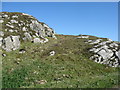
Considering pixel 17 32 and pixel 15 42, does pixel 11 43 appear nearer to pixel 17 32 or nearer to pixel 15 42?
pixel 15 42

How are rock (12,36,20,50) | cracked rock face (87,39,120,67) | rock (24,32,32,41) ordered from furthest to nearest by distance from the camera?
rock (24,32,32,41), rock (12,36,20,50), cracked rock face (87,39,120,67)

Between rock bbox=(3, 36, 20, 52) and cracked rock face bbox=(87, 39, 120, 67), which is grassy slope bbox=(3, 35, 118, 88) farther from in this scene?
rock bbox=(3, 36, 20, 52)

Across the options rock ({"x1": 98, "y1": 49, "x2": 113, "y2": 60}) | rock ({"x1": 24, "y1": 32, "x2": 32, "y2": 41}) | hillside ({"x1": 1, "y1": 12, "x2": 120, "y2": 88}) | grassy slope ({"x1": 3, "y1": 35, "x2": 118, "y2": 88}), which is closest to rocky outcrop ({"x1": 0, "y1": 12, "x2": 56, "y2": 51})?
rock ({"x1": 24, "y1": 32, "x2": 32, "y2": 41})

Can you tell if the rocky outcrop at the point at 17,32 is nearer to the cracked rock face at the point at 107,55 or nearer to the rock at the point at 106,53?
the cracked rock face at the point at 107,55

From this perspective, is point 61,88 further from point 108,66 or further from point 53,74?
point 108,66

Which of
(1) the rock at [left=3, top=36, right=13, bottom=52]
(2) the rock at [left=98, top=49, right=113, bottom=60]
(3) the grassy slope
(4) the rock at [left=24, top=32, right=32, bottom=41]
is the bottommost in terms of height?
(3) the grassy slope

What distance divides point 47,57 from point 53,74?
10561 millimetres

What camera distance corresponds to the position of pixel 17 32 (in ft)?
191

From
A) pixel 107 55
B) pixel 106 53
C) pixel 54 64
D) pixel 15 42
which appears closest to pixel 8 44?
pixel 15 42

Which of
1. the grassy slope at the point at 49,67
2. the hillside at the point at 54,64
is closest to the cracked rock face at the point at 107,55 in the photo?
the hillside at the point at 54,64

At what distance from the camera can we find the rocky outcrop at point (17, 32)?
49.4 metres

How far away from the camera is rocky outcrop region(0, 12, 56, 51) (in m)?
49.4

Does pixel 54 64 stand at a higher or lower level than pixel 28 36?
lower

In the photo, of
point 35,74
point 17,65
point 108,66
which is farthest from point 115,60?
point 17,65
